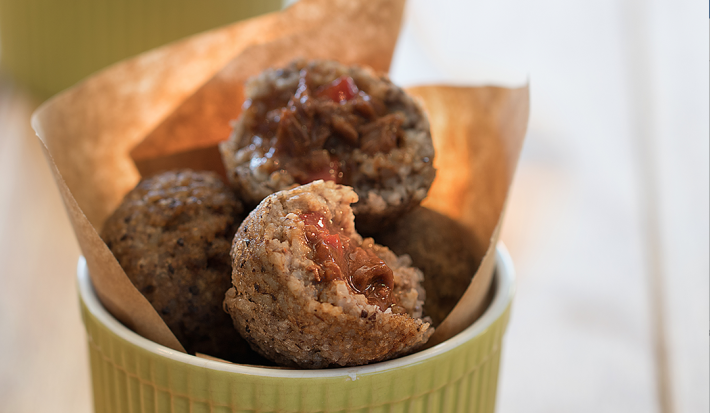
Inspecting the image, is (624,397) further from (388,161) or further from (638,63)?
(638,63)

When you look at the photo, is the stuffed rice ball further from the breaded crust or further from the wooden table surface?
the wooden table surface

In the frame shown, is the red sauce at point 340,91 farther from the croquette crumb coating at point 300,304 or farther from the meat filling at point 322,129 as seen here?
the croquette crumb coating at point 300,304

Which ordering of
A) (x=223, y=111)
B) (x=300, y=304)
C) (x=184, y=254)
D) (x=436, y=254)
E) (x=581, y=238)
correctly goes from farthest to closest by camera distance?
(x=581, y=238) → (x=223, y=111) → (x=436, y=254) → (x=184, y=254) → (x=300, y=304)

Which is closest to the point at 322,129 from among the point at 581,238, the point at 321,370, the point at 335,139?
the point at 335,139

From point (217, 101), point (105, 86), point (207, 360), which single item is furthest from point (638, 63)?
point (207, 360)

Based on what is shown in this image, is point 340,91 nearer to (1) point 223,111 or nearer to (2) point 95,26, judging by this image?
(1) point 223,111

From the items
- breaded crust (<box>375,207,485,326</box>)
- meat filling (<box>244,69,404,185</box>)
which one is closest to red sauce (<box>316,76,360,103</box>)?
meat filling (<box>244,69,404,185</box>)
